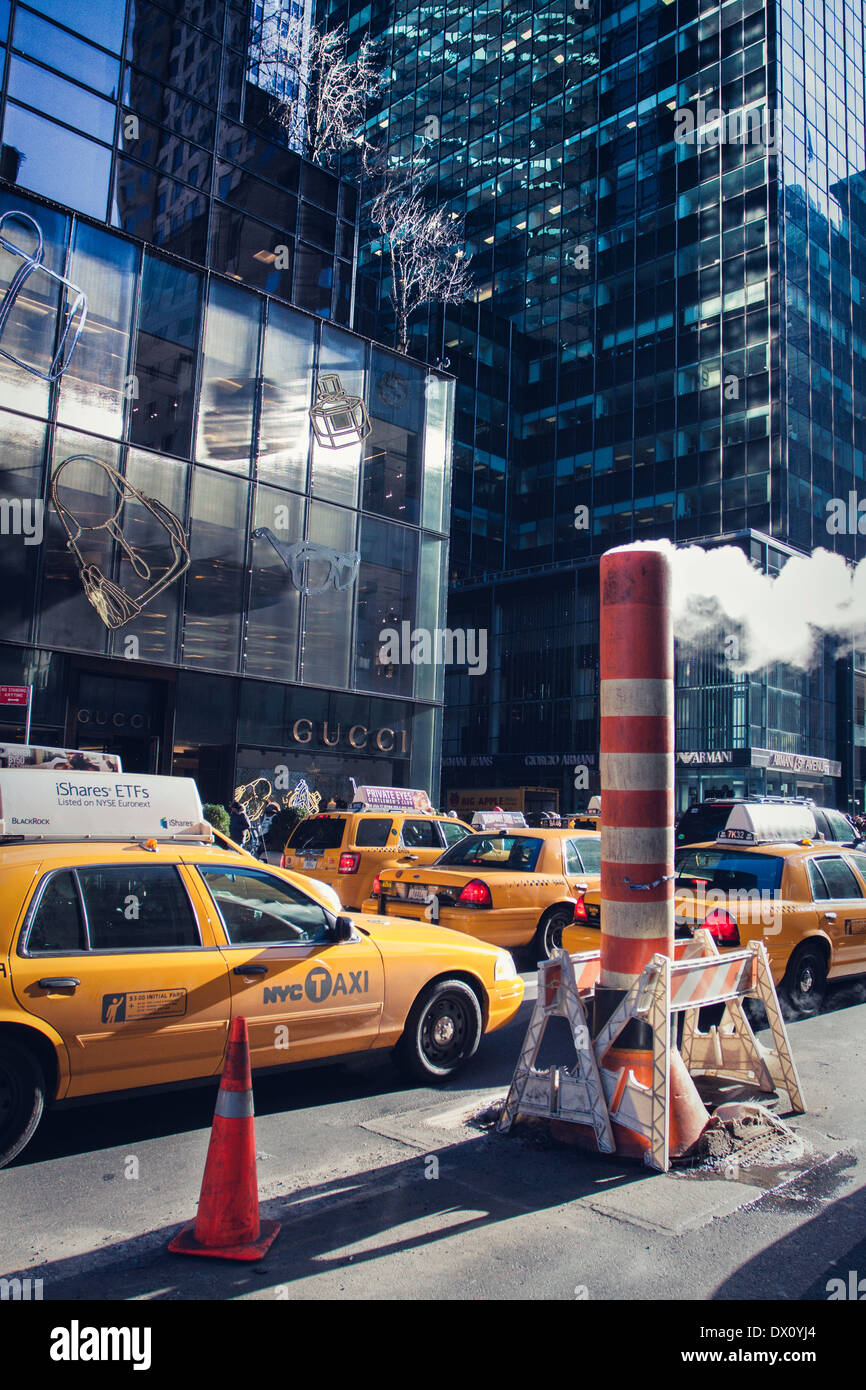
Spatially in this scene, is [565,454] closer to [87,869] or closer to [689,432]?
[689,432]

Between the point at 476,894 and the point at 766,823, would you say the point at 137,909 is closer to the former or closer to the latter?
the point at 476,894

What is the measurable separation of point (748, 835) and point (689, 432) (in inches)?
1444

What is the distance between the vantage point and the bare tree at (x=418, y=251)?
36125 mm

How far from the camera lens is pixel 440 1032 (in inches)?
258

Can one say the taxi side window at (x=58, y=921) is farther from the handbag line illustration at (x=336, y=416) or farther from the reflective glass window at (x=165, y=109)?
the reflective glass window at (x=165, y=109)

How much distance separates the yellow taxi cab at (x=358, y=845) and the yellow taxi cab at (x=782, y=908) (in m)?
3.57

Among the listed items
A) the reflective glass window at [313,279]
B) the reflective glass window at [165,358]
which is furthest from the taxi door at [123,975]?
the reflective glass window at [313,279]

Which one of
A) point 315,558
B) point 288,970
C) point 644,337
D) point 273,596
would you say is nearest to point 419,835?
point 288,970

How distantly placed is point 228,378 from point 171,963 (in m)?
18.3

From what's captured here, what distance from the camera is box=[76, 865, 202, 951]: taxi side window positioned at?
522 cm

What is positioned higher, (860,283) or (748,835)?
(860,283)

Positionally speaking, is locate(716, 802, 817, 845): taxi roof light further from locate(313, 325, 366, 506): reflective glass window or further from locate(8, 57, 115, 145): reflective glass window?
locate(8, 57, 115, 145): reflective glass window

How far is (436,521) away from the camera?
25.0 m
